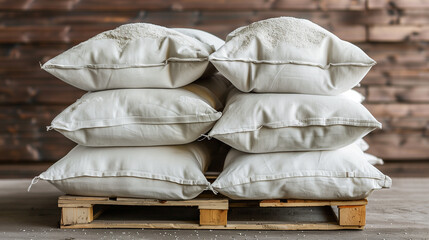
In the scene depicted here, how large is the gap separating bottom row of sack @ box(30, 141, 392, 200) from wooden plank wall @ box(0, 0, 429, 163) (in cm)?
143

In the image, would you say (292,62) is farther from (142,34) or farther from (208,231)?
(208,231)

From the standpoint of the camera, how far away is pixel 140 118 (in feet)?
6.08

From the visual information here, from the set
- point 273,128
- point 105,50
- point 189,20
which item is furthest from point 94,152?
point 189,20

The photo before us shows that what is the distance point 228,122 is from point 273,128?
16 centimetres

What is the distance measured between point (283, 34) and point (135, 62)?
0.55 meters

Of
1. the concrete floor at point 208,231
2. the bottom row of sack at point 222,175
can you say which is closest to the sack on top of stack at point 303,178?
the bottom row of sack at point 222,175

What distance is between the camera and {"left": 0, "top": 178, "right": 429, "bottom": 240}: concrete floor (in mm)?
1813

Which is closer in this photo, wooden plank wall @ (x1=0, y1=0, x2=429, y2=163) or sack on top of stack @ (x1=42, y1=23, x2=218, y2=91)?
sack on top of stack @ (x1=42, y1=23, x2=218, y2=91)

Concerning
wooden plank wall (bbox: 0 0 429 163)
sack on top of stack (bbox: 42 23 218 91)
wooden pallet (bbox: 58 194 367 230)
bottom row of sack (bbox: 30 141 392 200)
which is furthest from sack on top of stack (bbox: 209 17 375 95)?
wooden plank wall (bbox: 0 0 429 163)

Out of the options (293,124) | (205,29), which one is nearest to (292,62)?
(293,124)

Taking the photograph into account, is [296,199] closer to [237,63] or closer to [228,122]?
[228,122]

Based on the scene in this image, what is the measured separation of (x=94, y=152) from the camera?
192cm

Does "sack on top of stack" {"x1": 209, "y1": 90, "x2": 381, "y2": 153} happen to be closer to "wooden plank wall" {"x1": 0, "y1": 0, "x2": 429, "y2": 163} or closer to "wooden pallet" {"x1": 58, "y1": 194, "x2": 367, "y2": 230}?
"wooden pallet" {"x1": 58, "y1": 194, "x2": 367, "y2": 230}

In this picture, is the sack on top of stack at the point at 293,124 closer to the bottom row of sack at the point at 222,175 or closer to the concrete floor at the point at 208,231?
the bottom row of sack at the point at 222,175
